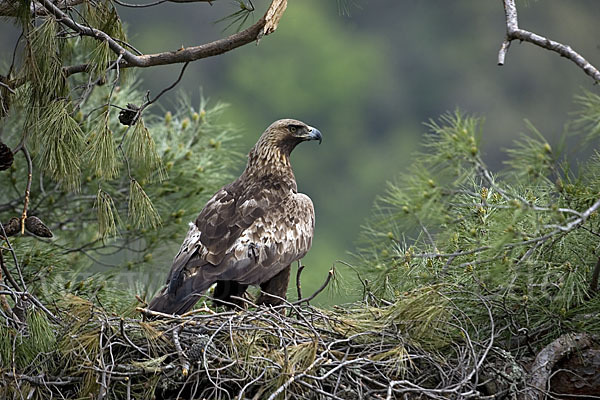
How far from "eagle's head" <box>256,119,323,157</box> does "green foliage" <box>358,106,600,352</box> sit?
1.07m

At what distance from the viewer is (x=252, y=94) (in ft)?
80.8

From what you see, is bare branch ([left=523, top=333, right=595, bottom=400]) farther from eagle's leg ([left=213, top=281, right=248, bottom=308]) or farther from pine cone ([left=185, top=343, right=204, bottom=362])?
eagle's leg ([left=213, top=281, right=248, bottom=308])

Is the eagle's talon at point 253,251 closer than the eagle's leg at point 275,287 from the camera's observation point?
Yes

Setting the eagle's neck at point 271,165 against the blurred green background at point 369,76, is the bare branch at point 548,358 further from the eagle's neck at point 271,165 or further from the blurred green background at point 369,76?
the blurred green background at point 369,76

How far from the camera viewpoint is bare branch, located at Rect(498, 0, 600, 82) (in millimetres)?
2600

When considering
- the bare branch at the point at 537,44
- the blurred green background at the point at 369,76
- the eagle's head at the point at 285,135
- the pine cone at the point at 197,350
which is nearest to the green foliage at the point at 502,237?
the bare branch at the point at 537,44

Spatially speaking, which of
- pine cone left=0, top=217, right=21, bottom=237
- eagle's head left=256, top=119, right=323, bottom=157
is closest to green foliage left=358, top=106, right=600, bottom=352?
eagle's head left=256, top=119, right=323, bottom=157

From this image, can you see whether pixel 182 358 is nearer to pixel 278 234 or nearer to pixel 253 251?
pixel 253 251

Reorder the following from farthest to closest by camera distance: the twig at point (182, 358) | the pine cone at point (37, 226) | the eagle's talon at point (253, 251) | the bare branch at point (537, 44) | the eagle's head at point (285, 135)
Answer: the eagle's head at point (285, 135), the eagle's talon at point (253, 251), the pine cone at point (37, 226), the twig at point (182, 358), the bare branch at point (537, 44)

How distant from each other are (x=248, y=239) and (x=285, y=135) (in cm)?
74

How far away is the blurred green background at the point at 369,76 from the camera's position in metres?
21.7

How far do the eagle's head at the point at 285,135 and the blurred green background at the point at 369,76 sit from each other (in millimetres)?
14482

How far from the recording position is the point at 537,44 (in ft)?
8.83

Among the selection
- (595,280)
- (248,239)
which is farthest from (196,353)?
(595,280)
